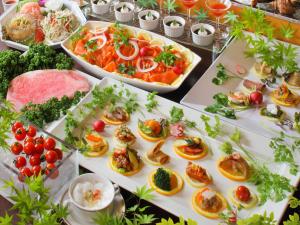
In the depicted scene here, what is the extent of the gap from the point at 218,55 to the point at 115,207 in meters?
1.17

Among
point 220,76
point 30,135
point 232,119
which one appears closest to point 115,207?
point 30,135

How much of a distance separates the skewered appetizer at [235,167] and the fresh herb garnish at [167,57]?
2.16 feet

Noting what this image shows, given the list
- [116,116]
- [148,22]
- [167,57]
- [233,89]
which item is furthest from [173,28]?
[116,116]

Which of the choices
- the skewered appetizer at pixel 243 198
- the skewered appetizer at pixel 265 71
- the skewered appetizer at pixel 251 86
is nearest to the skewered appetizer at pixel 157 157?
the skewered appetizer at pixel 243 198

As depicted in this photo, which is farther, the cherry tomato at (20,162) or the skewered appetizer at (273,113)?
the skewered appetizer at (273,113)

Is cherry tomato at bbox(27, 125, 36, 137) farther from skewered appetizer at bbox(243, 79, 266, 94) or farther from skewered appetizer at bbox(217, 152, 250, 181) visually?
skewered appetizer at bbox(243, 79, 266, 94)

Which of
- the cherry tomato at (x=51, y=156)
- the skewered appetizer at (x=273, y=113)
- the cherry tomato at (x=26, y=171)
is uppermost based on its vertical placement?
the cherry tomato at (x=51, y=156)

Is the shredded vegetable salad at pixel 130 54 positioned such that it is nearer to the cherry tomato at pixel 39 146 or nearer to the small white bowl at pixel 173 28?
the small white bowl at pixel 173 28

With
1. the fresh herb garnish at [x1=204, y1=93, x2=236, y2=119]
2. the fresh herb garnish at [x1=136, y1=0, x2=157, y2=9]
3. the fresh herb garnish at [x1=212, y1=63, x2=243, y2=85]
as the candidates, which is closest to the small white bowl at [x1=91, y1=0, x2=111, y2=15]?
the fresh herb garnish at [x1=136, y1=0, x2=157, y2=9]

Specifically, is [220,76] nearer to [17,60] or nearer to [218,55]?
[218,55]

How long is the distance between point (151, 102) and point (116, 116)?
18cm

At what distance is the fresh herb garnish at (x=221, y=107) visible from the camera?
2096mm

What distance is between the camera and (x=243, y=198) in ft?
5.54

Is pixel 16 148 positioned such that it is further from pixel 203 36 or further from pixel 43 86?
pixel 203 36
